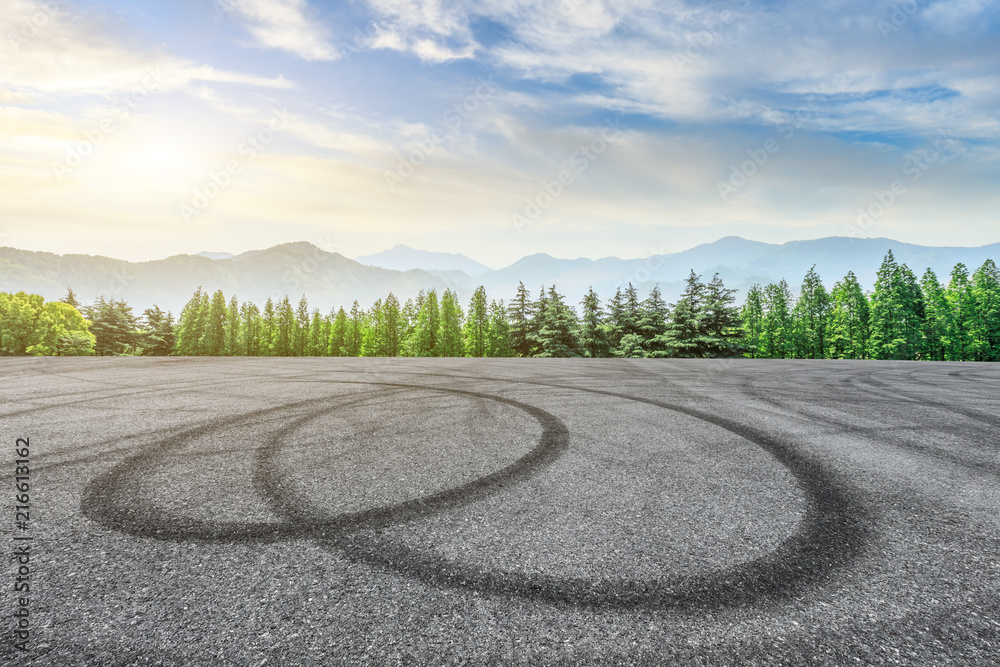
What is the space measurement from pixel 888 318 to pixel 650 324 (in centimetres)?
2485

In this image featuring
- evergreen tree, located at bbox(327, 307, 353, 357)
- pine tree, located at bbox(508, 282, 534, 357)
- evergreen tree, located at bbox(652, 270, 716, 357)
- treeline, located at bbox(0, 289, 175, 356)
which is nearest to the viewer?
treeline, located at bbox(0, 289, 175, 356)

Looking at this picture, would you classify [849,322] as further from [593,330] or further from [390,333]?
[390,333]

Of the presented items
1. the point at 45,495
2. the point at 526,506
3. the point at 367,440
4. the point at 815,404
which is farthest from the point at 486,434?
the point at 815,404

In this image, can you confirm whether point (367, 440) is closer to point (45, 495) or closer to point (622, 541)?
point (45, 495)

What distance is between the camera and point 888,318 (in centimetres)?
4238

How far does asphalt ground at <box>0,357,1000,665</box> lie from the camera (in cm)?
199

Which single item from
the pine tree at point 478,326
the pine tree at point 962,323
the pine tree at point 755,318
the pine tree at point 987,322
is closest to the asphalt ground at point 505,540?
the pine tree at point 478,326

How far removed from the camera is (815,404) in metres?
8.02

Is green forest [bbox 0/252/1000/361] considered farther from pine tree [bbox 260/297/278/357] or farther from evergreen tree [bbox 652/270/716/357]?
pine tree [bbox 260/297/278/357]

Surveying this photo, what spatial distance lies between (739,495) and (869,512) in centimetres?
92

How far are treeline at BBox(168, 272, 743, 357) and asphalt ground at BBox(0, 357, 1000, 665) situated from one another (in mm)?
31903

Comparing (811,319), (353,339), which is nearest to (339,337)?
(353,339)

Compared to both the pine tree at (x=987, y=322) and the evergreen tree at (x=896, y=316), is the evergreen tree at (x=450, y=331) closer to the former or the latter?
the evergreen tree at (x=896, y=316)

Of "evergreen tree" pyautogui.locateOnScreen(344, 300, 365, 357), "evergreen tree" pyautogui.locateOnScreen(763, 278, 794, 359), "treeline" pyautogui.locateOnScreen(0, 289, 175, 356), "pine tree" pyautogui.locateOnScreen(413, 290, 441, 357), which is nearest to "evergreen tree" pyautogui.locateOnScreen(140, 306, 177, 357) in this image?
"treeline" pyautogui.locateOnScreen(0, 289, 175, 356)
